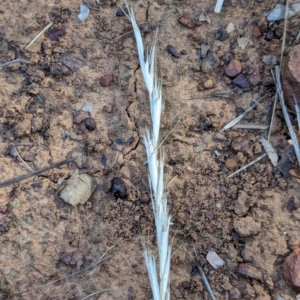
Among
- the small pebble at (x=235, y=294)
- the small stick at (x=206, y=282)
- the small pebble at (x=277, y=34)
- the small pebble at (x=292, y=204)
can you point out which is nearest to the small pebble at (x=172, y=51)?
the small pebble at (x=277, y=34)

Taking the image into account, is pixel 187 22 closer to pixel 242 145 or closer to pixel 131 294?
pixel 242 145

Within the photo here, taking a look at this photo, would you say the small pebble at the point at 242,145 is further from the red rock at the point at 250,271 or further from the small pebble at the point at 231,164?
the red rock at the point at 250,271

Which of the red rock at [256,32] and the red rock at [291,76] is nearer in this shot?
the red rock at [291,76]

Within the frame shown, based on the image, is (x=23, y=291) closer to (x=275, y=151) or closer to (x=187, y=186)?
(x=187, y=186)

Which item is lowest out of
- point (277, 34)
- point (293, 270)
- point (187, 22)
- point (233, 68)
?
point (293, 270)

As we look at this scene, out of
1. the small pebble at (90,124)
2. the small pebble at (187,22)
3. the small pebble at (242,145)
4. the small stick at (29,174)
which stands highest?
the small pebble at (187,22)

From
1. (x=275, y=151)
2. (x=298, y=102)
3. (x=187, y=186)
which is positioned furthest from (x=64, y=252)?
(x=298, y=102)

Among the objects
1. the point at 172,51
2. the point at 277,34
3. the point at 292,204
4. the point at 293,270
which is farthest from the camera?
the point at 172,51

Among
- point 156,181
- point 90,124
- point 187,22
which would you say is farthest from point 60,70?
point 156,181
